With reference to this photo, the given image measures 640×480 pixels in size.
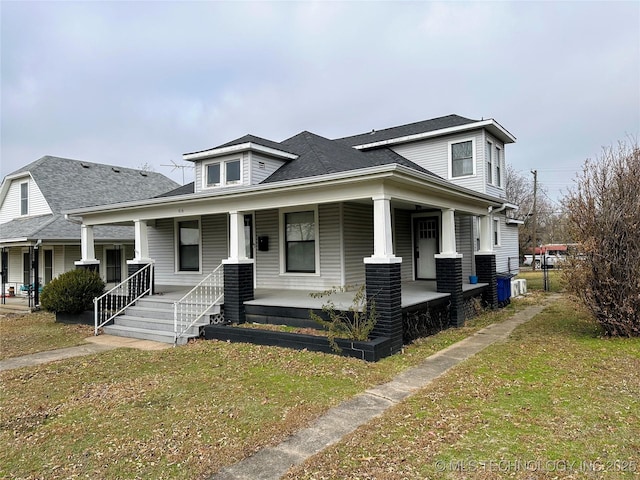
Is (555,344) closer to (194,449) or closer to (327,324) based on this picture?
(327,324)

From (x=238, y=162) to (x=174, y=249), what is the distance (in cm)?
388

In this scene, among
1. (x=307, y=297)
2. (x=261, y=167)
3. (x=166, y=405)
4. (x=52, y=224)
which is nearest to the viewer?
(x=166, y=405)

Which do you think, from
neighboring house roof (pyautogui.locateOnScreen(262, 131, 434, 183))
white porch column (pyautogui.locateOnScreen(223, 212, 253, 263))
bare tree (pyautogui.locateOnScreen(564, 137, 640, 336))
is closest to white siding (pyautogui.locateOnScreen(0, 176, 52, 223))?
neighboring house roof (pyautogui.locateOnScreen(262, 131, 434, 183))

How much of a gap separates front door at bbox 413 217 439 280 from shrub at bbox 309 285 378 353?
6123 mm

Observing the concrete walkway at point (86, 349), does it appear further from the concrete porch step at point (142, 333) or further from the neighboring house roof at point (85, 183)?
the neighboring house roof at point (85, 183)

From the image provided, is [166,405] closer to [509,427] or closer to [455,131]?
[509,427]

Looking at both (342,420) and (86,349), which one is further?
(86,349)

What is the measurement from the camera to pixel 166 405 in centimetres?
478

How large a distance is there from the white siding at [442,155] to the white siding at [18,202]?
1509 cm

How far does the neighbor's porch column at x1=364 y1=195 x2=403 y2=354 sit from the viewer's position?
675 cm

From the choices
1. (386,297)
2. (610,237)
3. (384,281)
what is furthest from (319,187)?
(610,237)

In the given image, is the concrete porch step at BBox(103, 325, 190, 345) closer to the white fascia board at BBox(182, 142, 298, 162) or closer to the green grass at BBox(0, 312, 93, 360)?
the green grass at BBox(0, 312, 93, 360)

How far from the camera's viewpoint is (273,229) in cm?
1098

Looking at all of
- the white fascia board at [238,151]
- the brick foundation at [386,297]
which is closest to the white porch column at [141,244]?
the white fascia board at [238,151]
